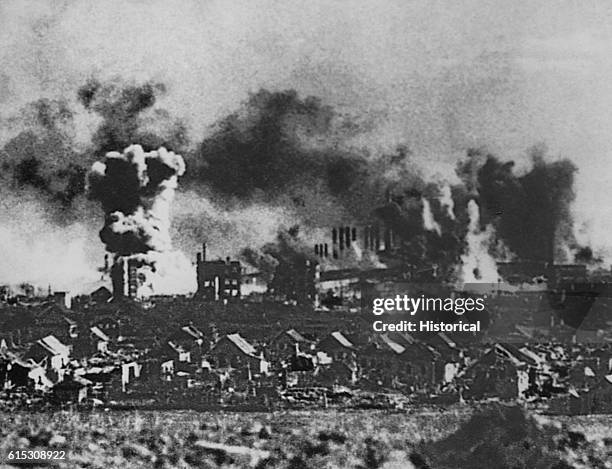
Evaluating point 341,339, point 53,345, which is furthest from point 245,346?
point 53,345

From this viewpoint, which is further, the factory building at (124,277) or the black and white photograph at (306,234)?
the factory building at (124,277)

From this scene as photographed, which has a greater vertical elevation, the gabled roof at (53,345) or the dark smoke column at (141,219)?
the dark smoke column at (141,219)

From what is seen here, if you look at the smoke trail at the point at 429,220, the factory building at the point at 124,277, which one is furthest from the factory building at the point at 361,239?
the factory building at the point at 124,277

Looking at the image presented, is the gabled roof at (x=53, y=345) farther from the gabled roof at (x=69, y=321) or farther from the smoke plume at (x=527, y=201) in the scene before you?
the smoke plume at (x=527, y=201)

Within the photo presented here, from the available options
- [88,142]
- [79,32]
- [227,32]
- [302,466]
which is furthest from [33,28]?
[302,466]

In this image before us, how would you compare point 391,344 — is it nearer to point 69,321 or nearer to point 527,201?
point 527,201

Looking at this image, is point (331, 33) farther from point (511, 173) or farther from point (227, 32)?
point (511, 173)
